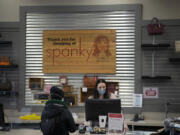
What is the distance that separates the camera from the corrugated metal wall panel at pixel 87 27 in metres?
4.98

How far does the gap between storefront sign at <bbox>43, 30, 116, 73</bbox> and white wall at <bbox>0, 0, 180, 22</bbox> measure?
66cm

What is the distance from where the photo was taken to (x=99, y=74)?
5.05 m

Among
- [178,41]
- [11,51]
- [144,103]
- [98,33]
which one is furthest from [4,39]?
[178,41]

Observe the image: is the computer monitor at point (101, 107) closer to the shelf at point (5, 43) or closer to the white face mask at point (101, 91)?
the white face mask at point (101, 91)

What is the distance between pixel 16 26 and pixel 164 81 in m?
3.55

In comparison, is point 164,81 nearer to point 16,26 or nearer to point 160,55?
point 160,55

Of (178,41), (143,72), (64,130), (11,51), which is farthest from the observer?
(11,51)

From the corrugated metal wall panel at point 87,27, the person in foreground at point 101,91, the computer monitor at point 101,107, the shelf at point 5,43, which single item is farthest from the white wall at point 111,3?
the computer monitor at point 101,107

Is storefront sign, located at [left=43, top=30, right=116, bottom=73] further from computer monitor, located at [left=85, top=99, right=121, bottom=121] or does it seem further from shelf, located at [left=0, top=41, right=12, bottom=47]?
computer monitor, located at [left=85, top=99, right=121, bottom=121]

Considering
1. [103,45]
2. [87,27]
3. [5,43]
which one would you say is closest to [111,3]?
[87,27]

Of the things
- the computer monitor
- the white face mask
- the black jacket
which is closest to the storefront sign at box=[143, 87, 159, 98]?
the white face mask

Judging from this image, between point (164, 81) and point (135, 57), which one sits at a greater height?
point (135, 57)

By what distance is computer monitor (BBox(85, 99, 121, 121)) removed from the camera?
3.30 metres

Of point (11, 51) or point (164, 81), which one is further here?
point (11, 51)
